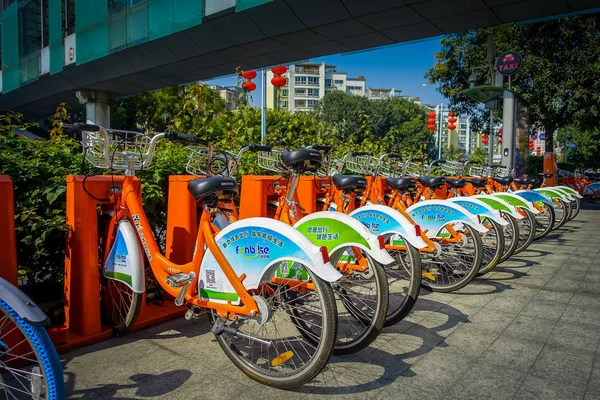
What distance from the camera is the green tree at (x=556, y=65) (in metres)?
16.5

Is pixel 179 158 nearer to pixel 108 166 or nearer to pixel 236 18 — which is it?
pixel 108 166

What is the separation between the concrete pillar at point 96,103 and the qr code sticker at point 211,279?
16957mm

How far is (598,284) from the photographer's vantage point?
4.95m

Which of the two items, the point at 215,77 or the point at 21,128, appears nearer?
the point at 21,128

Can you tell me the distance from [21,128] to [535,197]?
6.50m

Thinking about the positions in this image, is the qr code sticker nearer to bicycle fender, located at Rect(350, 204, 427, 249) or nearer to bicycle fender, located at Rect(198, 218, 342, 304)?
bicycle fender, located at Rect(198, 218, 342, 304)

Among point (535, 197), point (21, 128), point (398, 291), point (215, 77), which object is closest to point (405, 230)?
point (398, 291)

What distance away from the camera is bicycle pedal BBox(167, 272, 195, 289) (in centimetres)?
273

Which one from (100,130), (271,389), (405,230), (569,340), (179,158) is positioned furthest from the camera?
(179,158)

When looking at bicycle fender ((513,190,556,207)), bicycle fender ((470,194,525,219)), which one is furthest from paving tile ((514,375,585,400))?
bicycle fender ((513,190,556,207))

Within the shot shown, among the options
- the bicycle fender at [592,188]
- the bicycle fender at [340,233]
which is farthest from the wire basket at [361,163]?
the bicycle fender at [592,188]

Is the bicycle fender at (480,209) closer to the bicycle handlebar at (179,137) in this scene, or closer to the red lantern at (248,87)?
the bicycle handlebar at (179,137)

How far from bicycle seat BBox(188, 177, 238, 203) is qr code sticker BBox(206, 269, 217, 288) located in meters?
0.41

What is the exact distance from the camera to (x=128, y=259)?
304 cm
